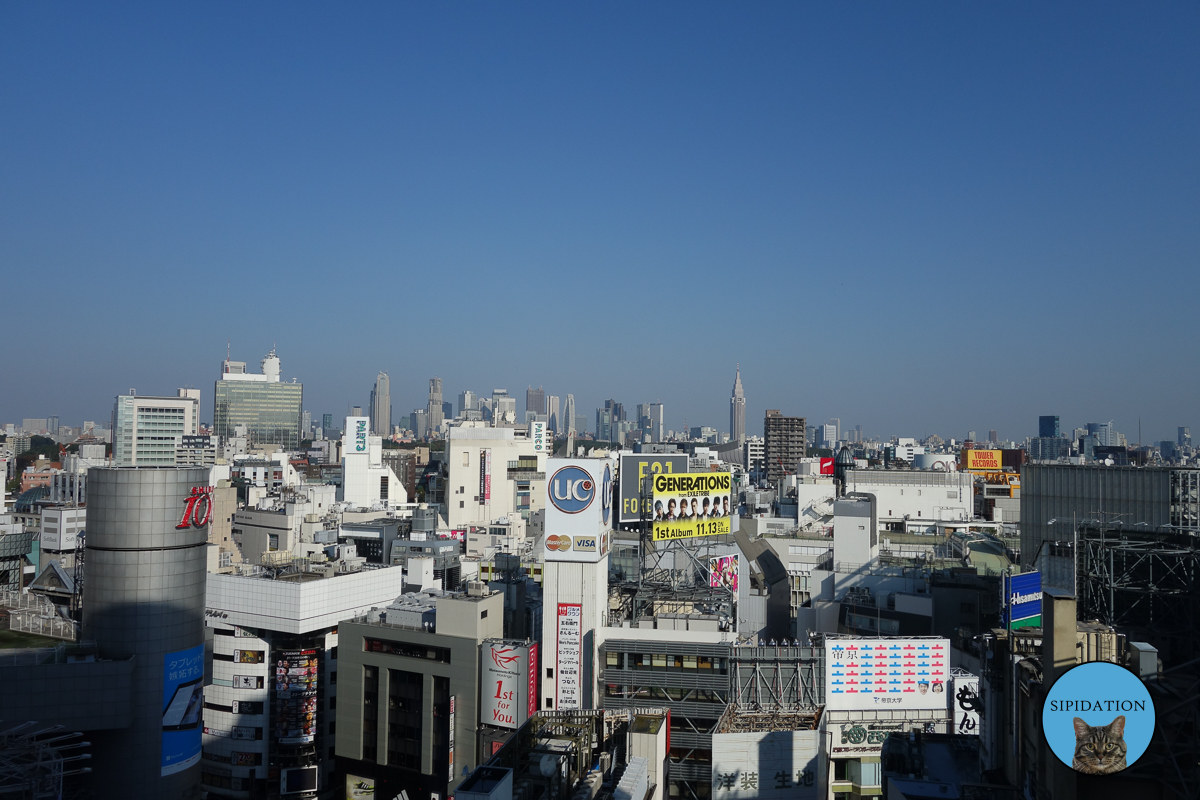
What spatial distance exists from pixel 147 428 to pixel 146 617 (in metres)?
152

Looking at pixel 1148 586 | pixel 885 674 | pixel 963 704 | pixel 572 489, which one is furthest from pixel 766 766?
pixel 1148 586

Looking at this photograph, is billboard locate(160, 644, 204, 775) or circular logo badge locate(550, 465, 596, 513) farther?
circular logo badge locate(550, 465, 596, 513)

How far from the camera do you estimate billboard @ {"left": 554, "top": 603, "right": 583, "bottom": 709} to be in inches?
1511

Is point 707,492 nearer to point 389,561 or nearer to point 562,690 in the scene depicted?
point 562,690

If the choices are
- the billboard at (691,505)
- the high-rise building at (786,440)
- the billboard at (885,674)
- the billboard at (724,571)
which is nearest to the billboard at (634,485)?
the billboard at (691,505)

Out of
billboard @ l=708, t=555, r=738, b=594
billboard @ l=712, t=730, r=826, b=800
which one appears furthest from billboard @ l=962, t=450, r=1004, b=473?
billboard @ l=712, t=730, r=826, b=800

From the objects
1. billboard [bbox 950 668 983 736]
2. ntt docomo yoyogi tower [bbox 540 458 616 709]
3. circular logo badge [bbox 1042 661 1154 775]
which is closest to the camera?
circular logo badge [bbox 1042 661 1154 775]

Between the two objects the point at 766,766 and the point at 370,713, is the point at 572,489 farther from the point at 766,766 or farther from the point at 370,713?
the point at 766,766

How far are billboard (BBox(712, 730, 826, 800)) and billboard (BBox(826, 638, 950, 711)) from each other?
3774mm

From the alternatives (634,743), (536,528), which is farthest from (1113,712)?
(536,528)

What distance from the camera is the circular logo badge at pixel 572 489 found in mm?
40062

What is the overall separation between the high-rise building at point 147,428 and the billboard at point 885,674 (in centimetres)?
14493

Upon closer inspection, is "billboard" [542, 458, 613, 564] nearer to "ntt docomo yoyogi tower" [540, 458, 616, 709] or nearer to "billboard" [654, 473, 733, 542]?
"ntt docomo yoyogi tower" [540, 458, 616, 709]

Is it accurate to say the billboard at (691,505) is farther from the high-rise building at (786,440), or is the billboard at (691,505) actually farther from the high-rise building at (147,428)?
the high-rise building at (786,440)
